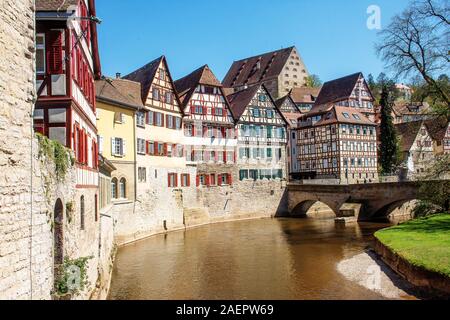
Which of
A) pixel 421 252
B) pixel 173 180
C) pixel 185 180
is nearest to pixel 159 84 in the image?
pixel 173 180

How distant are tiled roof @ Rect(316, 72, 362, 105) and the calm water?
27.1 metres

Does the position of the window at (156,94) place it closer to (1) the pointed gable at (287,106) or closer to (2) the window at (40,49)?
(2) the window at (40,49)

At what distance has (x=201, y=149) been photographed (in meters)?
35.9

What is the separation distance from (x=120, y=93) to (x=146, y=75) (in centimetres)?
564

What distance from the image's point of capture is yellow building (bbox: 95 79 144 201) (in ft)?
79.7

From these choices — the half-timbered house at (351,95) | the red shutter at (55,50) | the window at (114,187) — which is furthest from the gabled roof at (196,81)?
the red shutter at (55,50)

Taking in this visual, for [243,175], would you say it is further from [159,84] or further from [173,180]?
[159,84]

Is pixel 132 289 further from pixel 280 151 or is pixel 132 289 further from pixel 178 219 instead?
pixel 280 151

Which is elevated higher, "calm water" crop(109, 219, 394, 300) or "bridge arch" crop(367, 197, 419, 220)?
"bridge arch" crop(367, 197, 419, 220)

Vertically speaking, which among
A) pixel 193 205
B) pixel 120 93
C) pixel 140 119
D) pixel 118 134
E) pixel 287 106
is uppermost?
pixel 287 106

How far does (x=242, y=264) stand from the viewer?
19500 mm

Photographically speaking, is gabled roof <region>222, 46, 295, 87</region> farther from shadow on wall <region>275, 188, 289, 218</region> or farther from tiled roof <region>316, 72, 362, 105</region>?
shadow on wall <region>275, 188, 289, 218</region>

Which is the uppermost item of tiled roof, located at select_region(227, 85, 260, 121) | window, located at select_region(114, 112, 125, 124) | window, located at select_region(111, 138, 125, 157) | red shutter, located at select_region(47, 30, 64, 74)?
tiled roof, located at select_region(227, 85, 260, 121)

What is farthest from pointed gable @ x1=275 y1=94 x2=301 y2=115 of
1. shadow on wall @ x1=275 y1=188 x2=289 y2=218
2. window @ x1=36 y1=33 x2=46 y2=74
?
window @ x1=36 y1=33 x2=46 y2=74
